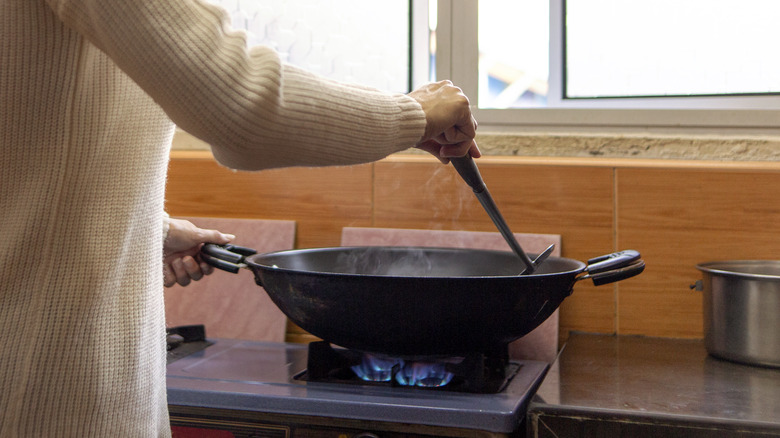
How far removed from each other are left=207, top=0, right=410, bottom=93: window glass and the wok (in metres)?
0.73

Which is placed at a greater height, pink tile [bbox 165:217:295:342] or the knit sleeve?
the knit sleeve

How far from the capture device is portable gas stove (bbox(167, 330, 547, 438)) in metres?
1.03

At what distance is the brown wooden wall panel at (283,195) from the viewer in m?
1.60

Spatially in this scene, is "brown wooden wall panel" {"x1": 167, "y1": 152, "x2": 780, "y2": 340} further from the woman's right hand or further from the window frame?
the woman's right hand

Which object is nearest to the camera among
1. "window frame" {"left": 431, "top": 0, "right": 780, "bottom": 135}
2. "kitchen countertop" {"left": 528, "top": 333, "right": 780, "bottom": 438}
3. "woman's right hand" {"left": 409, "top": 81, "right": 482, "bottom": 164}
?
"woman's right hand" {"left": 409, "top": 81, "right": 482, "bottom": 164}

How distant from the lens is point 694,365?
1222 mm

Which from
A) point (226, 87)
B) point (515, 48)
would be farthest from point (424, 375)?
point (515, 48)

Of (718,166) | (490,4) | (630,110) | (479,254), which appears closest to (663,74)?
(630,110)

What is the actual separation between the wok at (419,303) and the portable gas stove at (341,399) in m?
0.06

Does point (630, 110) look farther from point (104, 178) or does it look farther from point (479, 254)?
point (104, 178)

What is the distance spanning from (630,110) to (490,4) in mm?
413

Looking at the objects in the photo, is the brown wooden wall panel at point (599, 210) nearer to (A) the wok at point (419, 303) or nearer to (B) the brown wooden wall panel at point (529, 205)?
(B) the brown wooden wall panel at point (529, 205)

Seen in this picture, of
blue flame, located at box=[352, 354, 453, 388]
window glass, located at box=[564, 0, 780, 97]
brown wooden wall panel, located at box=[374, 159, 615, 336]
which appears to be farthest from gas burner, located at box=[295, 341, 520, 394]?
window glass, located at box=[564, 0, 780, 97]

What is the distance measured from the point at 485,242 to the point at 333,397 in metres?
0.54
